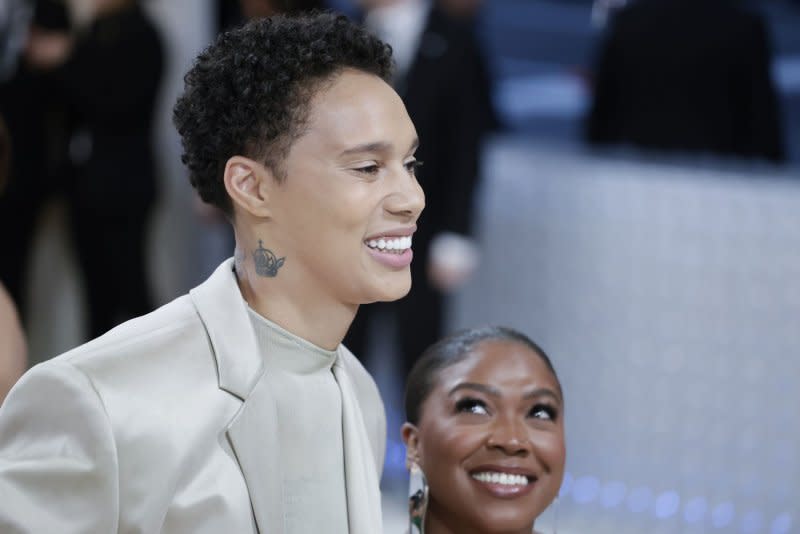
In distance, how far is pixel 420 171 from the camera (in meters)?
4.79

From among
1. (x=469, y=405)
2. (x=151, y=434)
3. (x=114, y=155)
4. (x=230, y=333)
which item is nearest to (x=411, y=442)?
(x=469, y=405)

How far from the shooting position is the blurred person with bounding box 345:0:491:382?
4.81 meters

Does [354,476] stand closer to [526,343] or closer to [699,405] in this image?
[526,343]

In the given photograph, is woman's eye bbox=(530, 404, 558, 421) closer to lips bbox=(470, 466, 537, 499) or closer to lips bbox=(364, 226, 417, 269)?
lips bbox=(470, 466, 537, 499)

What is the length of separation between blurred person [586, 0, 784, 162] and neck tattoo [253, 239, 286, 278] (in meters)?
3.25

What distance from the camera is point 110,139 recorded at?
550 centimetres

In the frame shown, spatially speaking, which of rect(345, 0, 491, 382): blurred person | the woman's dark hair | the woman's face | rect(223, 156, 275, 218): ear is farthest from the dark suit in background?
rect(223, 156, 275, 218): ear

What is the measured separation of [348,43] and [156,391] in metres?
0.55

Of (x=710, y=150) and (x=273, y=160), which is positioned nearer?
(x=273, y=160)

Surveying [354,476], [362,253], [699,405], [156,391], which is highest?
[362,253]

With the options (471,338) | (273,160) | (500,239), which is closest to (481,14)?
(500,239)

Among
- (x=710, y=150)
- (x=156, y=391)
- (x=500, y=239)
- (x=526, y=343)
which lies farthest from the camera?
(x=500, y=239)

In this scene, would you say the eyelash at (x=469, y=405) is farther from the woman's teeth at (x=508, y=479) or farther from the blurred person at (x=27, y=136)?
the blurred person at (x=27, y=136)

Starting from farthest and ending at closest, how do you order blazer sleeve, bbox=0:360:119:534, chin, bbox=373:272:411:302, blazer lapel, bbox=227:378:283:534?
chin, bbox=373:272:411:302
blazer lapel, bbox=227:378:283:534
blazer sleeve, bbox=0:360:119:534
